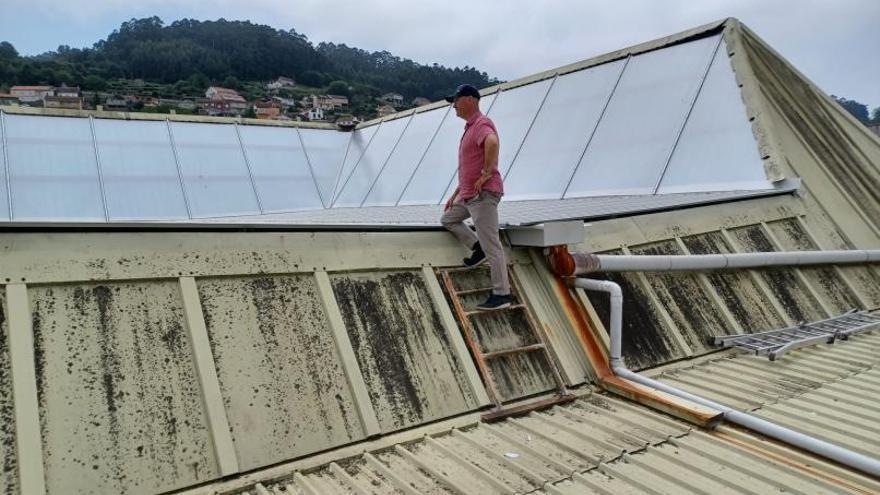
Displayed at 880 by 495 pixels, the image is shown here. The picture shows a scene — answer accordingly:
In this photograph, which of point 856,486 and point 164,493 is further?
point 856,486

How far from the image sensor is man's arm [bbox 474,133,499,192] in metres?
→ 3.29

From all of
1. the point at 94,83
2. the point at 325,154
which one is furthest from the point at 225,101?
A: the point at 325,154

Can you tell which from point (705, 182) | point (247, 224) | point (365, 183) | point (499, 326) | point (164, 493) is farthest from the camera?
point (365, 183)

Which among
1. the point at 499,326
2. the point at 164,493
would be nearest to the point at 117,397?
the point at 164,493

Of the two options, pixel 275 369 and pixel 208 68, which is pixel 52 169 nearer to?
pixel 275 369

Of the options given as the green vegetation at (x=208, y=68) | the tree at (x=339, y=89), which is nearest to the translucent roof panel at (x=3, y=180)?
the green vegetation at (x=208, y=68)

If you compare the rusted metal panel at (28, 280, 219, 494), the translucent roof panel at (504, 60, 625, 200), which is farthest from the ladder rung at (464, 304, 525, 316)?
the translucent roof panel at (504, 60, 625, 200)

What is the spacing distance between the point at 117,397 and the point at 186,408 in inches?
10.3

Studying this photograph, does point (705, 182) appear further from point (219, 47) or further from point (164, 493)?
point (219, 47)

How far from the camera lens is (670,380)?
3395mm

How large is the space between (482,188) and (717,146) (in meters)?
4.31

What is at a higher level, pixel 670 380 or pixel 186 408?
pixel 186 408

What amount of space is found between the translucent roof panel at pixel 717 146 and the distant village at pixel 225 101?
17.5m

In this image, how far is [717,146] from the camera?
6.39m
